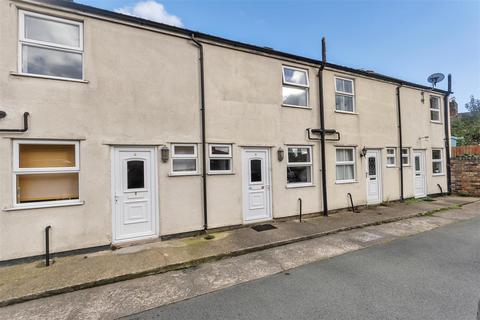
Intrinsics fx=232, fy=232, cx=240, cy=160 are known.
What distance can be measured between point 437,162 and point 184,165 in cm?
1323

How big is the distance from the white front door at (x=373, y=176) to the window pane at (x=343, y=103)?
205 cm

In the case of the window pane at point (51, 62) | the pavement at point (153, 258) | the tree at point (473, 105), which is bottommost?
the pavement at point (153, 258)

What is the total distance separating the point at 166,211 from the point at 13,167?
3.21 metres

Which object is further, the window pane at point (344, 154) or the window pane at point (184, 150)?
the window pane at point (344, 154)

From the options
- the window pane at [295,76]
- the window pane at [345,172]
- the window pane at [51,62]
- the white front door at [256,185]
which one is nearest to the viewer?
the window pane at [51,62]

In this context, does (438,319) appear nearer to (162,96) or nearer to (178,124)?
(178,124)

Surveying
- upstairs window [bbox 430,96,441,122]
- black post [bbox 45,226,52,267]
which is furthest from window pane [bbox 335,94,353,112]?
black post [bbox 45,226,52,267]

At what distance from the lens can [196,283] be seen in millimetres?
3949

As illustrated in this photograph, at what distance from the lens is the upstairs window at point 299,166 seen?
7.92 m

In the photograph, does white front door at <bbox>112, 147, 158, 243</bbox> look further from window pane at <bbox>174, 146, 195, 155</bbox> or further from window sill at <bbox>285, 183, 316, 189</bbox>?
window sill at <bbox>285, 183, 316, 189</bbox>

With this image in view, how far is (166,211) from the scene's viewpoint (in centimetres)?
597

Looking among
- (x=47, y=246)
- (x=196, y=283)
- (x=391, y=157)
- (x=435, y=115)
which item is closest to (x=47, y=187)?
(x=47, y=246)

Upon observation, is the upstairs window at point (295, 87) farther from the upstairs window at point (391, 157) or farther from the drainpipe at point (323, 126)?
the upstairs window at point (391, 157)

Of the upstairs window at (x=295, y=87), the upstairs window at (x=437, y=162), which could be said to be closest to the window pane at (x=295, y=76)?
the upstairs window at (x=295, y=87)
